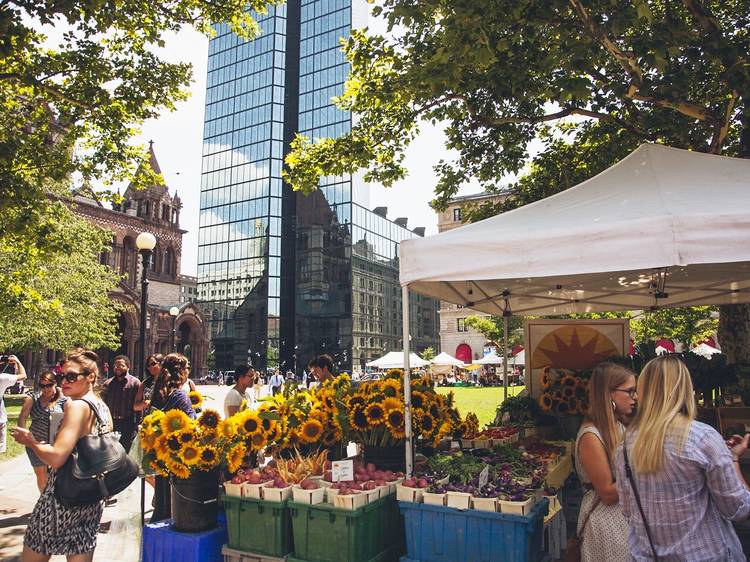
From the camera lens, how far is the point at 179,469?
4305mm

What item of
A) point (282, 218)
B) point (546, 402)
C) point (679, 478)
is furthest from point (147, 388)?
point (282, 218)

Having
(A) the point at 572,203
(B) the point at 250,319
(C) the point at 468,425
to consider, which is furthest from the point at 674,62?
(B) the point at 250,319

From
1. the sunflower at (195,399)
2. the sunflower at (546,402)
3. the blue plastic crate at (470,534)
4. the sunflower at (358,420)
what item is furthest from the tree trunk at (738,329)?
the sunflower at (195,399)

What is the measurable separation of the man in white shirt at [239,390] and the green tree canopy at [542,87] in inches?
Answer: 184

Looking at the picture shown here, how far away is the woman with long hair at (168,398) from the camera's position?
5.48 m

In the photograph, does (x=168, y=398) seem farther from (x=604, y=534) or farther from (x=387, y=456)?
(x=604, y=534)

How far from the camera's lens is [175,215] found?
66.0 m

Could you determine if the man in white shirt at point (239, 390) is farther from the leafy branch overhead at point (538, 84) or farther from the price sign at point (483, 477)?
the leafy branch overhead at point (538, 84)

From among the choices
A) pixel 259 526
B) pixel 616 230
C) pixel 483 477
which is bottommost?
pixel 259 526

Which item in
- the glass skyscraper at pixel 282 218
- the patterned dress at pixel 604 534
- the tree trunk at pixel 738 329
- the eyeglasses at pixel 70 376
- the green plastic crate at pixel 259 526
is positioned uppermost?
the glass skyscraper at pixel 282 218

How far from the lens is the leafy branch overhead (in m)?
6.84

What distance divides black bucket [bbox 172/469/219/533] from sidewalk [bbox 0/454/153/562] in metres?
0.81

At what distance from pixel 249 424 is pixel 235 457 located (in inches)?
11.3

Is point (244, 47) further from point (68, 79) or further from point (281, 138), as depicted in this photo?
point (68, 79)
